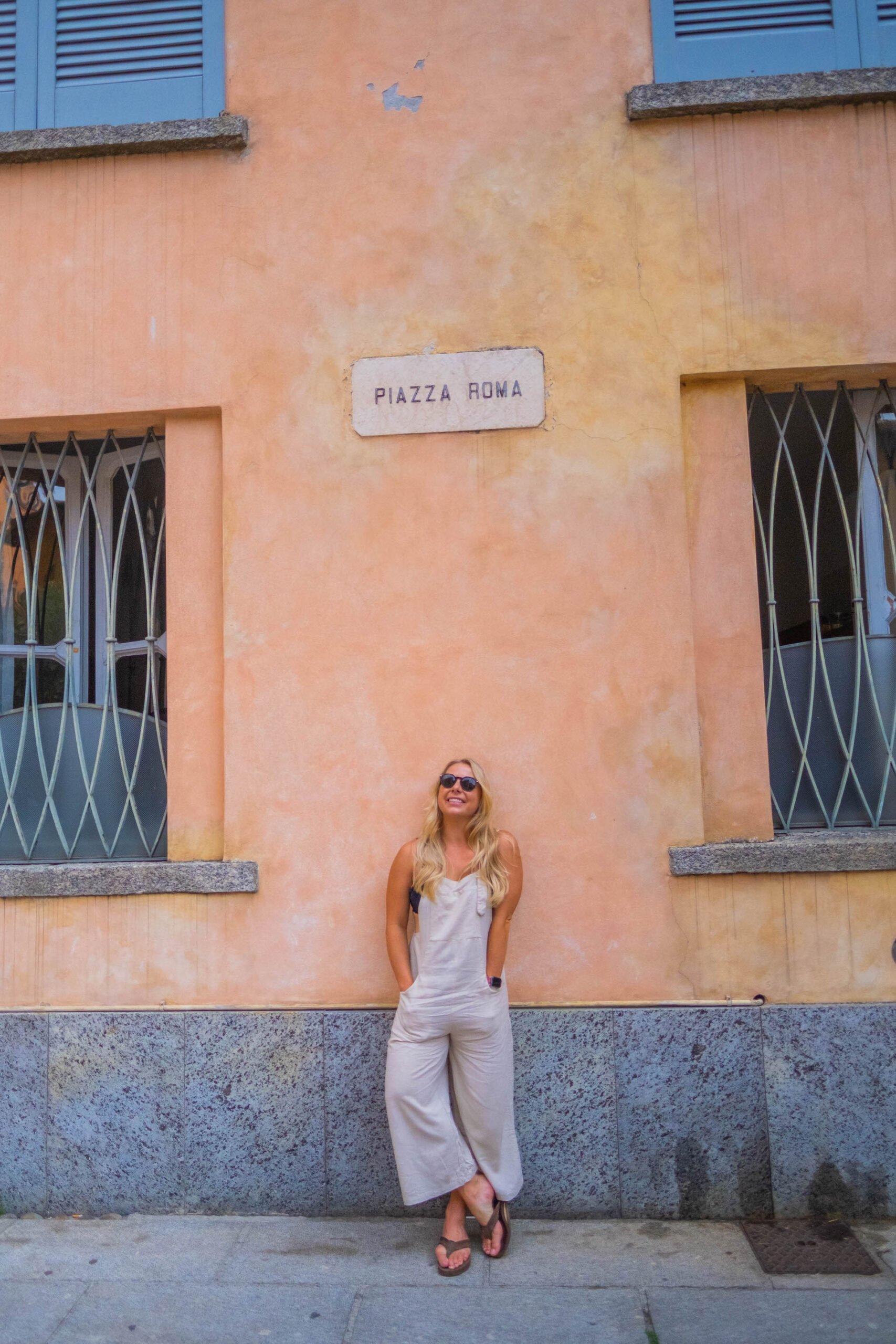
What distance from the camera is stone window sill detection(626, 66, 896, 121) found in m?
4.27

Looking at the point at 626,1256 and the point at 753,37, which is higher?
the point at 753,37

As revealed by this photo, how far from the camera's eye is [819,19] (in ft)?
14.6

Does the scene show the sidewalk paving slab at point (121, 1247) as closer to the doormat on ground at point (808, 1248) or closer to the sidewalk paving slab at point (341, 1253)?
the sidewalk paving slab at point (341, 1253)

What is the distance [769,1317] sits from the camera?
10.9 feet

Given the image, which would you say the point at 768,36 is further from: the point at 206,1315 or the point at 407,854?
the point at 206,1315

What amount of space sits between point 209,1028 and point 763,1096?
2171 mm

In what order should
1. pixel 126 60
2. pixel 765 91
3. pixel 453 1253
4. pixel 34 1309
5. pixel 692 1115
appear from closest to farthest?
pixel 34 1309 < pixel 453 1253 < pixel 692 1115 < pixel 765 91 < pixel 126 60

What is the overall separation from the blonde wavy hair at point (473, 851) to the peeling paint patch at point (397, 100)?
275 centimetres

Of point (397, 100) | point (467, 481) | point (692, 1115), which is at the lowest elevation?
point (692, 1115)

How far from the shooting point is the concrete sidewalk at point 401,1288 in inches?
129

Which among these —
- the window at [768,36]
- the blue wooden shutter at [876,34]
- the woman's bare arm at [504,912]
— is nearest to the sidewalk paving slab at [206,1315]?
the woman's bare arm at [504,912]

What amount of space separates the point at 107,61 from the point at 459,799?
3591mm

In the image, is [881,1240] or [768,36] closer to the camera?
[881,1240]

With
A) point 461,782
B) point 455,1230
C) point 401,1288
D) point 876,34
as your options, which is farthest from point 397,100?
point 401,1288
